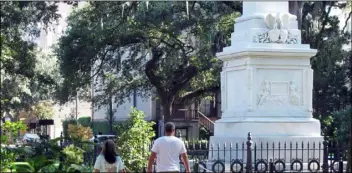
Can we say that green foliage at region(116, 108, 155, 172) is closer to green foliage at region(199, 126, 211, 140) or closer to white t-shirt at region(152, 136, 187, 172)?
white t-shirt at region(152, 136, 187, 172)

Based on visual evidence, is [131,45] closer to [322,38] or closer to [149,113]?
[322,38]

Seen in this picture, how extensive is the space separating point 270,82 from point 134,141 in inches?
147

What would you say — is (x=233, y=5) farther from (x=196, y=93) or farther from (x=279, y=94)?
(x=279, y=94)

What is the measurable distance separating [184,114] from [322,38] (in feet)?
77.3

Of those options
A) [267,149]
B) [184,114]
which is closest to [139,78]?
[184,114]

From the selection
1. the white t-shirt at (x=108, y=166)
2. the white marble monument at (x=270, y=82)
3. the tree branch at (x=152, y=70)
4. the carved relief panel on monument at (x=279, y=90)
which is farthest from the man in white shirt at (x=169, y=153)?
the tree branch at (x=152, y=70)

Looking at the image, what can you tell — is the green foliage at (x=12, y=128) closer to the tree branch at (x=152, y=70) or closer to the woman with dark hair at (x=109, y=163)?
the woman with dark hair at (x=109, y=163)

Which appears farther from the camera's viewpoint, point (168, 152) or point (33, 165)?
point (168, 152)

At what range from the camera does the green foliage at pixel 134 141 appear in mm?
20562

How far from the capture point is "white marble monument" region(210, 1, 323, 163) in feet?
63.3

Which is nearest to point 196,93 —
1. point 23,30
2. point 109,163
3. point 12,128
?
point 23,30

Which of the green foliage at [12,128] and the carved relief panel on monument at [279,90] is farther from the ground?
the carved relief panel on monument at [279,90]

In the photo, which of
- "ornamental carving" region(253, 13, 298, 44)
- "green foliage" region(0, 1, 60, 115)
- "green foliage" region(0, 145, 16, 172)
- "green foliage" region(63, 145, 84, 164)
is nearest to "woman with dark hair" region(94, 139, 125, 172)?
"green foliage" region(63, 145, 84, 164)

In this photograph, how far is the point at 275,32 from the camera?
64.4ft
